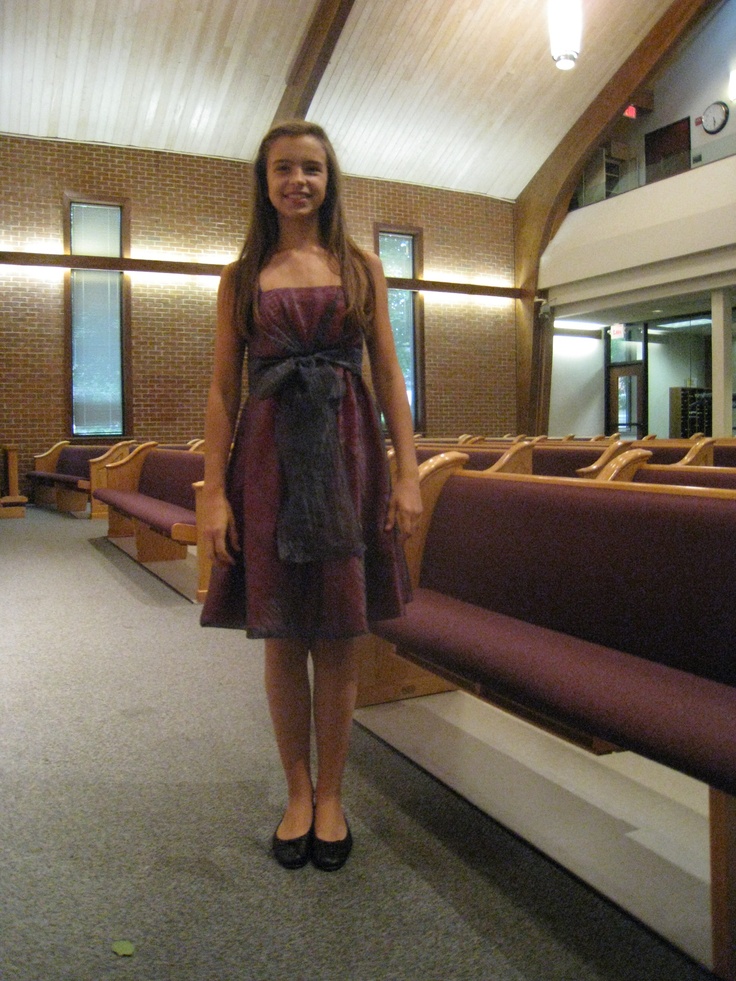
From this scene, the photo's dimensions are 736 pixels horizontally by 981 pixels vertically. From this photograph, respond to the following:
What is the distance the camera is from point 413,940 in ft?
4.83

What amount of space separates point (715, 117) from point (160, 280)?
758cm

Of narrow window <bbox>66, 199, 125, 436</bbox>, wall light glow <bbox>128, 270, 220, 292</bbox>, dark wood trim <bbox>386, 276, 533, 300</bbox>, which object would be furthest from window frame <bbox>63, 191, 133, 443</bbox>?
dark wood trim <bbox>386, 276, 533, 300</bbox>

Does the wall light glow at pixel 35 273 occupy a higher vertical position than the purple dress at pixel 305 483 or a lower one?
higher

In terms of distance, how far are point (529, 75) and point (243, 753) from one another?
1043cm

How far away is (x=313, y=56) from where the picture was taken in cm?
938

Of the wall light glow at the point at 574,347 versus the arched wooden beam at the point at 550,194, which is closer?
the arched wooden beam at the point at 550,194

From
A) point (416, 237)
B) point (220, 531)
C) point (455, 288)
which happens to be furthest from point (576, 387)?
point (220, 531)

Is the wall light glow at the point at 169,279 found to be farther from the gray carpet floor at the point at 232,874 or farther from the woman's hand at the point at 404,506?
the woman's hand at the point at 404,506

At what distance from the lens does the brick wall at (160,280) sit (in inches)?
394

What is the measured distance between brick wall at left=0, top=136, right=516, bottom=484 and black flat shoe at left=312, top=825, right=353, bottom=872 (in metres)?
9.36

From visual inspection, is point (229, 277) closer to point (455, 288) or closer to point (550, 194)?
point (455, 288)

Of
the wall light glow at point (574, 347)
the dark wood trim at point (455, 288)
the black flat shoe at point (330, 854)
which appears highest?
the dark wood trim at point (455, 288)

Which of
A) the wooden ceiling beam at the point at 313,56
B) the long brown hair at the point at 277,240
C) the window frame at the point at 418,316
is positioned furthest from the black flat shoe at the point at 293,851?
the window frame at the point at 418,316

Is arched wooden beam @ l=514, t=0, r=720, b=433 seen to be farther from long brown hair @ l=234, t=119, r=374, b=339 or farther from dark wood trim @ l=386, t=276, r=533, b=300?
long brown hair @ l=234, t=119, r=374, b=339
